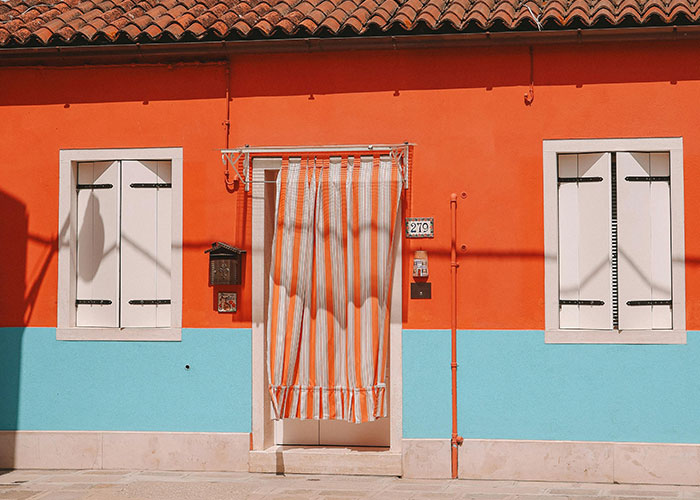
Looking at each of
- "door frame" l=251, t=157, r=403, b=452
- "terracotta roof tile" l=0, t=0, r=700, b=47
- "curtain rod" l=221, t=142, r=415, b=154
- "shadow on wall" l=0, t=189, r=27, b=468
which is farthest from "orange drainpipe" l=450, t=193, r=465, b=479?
"shadow on wall" l=0, t=189, r=27, b=468

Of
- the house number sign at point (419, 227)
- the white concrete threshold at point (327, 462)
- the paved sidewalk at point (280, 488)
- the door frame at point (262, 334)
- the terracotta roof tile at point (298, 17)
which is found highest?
the terracotta roof tile at point (298, 17)

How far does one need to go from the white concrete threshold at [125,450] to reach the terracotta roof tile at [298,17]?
3703 millimetres

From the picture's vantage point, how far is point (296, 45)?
29.2 feet

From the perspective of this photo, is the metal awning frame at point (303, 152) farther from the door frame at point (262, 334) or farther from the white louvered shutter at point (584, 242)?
the white louvered shutter at point (584, 242)

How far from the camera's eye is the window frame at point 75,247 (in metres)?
9.10

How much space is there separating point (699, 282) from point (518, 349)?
166 centimetres

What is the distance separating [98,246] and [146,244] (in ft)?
1.62

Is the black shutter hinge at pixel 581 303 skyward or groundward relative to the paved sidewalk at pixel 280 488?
skyward

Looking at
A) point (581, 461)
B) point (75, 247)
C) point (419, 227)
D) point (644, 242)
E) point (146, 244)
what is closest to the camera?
point (581, 461)

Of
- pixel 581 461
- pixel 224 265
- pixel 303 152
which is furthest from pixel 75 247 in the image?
pixel 581 461

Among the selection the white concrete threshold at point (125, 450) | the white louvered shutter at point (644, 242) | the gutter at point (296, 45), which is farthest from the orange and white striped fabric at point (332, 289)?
the white louvered shutter at point (644, 242)

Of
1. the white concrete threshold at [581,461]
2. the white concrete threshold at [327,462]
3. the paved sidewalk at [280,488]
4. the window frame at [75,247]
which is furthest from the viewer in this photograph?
the window frame at [75,247]

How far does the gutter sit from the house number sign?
1568mm

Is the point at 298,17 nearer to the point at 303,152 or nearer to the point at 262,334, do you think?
the point at 303,152
